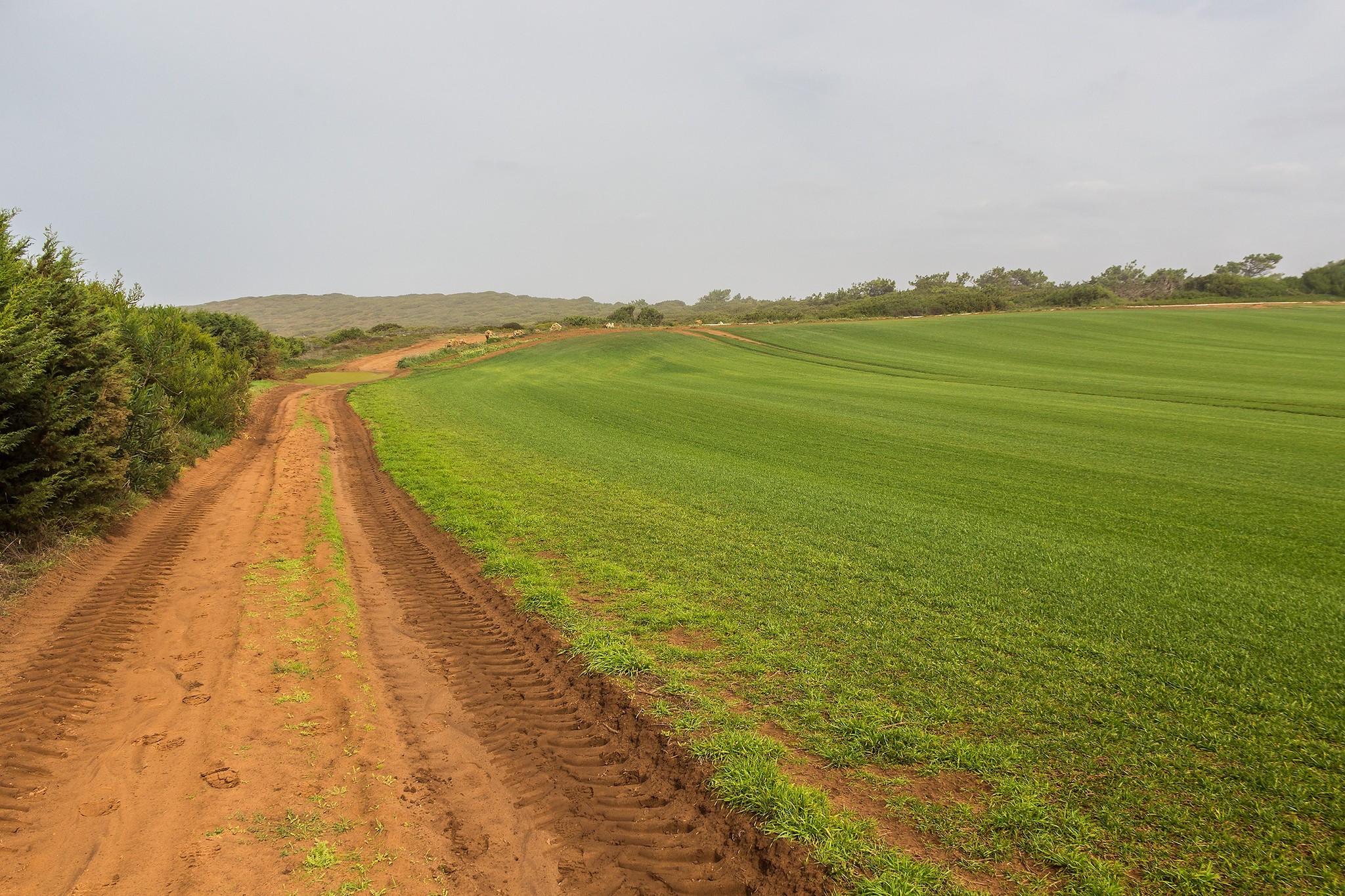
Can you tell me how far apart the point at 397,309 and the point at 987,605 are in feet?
617

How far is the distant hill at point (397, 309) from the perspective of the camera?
5635 inches

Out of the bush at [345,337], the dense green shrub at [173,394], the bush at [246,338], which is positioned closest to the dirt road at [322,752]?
the dense green shrub at [173,394]

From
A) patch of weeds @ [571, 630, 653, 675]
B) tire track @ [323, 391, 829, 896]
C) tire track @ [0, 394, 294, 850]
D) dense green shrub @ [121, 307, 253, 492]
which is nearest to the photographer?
tire track @ [323, 391, 829, 896]

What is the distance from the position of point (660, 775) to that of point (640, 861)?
70cm

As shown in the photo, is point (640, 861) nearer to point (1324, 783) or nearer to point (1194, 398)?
point (1324, 783)

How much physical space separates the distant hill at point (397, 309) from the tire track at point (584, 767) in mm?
131789

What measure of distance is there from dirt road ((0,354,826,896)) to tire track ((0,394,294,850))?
2cm

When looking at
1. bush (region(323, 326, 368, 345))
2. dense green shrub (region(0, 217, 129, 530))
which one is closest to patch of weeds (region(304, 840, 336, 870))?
dense green shrub (region(0, 217, 129, 530))

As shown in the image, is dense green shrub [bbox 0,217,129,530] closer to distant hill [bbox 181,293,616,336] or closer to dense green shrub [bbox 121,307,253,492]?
dense green shrub [bbox 121,307,253,492]

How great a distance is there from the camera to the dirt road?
3291 millimetres

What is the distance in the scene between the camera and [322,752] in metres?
4.25

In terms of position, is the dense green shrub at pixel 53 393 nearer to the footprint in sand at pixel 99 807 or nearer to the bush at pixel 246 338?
the footprint in sand at pixel 99 807

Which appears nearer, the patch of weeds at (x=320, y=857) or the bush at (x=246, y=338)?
the patch of weeds at (x=320, y=857)

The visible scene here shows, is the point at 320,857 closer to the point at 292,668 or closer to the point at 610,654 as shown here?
the point at 292,668
